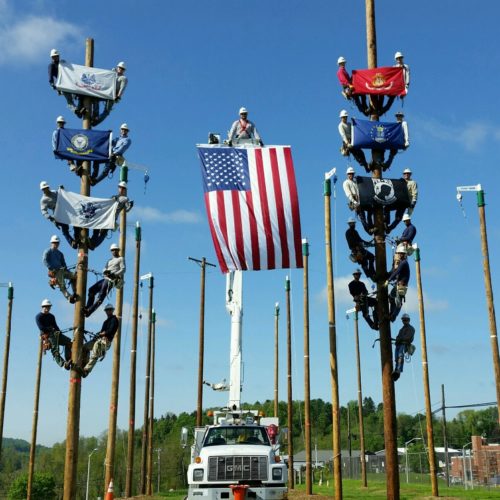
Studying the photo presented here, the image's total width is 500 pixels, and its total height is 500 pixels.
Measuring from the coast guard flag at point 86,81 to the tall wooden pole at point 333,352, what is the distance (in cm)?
680

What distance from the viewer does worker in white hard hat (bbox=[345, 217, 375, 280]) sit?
44.9ft

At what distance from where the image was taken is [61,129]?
1449 centimetres

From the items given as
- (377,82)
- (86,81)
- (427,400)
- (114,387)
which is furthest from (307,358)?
(86,81)

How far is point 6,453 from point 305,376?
14713cm

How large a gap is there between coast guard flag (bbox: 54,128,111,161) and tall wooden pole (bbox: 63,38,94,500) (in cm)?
33

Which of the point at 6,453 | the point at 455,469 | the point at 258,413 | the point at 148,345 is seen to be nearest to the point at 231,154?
Result: the point at 258,413

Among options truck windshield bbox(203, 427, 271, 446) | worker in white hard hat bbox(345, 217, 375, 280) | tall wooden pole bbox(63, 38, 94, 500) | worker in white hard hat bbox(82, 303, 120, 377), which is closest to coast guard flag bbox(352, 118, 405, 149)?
worker in white hard hat bbox(345, 217, 375, 280)

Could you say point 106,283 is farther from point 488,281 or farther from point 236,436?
point 488,281

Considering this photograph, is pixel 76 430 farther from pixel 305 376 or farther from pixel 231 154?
pixel 305 376

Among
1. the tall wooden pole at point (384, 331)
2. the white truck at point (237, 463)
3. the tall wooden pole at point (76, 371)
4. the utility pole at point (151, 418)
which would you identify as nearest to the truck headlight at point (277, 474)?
the white truck at point (237, 463)

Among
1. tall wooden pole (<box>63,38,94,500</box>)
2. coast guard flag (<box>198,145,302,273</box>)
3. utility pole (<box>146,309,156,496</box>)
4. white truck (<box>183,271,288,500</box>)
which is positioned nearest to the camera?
tall wooden pole (<box>63,38,94,500</box>)

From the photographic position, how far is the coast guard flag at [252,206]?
55.4 ft

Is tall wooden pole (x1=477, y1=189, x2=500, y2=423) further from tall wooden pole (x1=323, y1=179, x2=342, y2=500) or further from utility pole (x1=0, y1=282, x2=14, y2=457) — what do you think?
utility pole (x1=0, y1=282, x2=14, y2=457)

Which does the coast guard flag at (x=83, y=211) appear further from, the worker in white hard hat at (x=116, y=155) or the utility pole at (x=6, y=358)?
the utility pole at (x=6, y=358)
